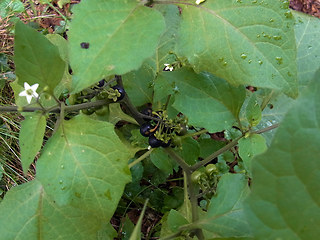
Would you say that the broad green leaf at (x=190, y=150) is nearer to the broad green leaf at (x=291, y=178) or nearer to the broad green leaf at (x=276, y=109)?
the broad green leaf at (x=276, y=109)

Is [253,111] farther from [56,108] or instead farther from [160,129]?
[56,108]

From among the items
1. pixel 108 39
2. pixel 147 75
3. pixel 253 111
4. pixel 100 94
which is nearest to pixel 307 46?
pixel 253 111

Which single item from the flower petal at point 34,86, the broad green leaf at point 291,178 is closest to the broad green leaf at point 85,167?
the flower petal at point 34,86

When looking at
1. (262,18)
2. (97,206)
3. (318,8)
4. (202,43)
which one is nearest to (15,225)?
(97,206)

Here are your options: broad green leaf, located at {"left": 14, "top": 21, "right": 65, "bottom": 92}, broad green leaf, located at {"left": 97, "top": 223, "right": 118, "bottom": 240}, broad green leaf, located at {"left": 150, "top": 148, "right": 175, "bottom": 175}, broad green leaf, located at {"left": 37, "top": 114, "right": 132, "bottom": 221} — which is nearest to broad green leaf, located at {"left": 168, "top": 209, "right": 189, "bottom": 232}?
broad green leaf, located at {"left": 37, "top": 114, "right": 132, "bottom": 221}

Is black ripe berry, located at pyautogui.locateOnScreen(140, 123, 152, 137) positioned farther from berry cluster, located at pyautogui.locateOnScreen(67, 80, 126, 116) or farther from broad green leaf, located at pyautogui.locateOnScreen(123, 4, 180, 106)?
broad green leaf, located at pyautogui.locateOnScreen(123, 4, 180, 106)
